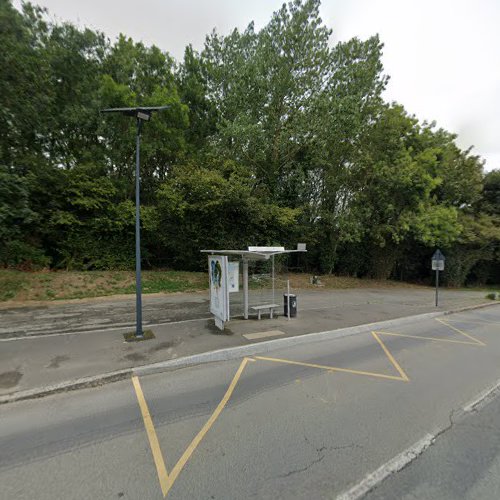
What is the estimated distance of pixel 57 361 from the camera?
5.25m

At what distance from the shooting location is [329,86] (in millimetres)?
16547

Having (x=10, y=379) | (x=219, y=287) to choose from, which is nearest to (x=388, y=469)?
(x=219, y=287)

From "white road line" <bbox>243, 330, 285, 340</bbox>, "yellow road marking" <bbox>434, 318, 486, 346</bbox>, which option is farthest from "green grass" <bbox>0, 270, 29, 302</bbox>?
"yellow road marking" <bbox>434, 318, 486, 346</bbox>

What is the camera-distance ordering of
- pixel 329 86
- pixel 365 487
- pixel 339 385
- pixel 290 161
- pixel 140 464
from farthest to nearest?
1. pixel 290 161
2. pixel 329 86
3. pixel 339 385
4. pixel 140 464
5. pixel 365 487

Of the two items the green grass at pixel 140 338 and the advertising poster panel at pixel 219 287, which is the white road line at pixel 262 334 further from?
the green grass at pixel 140 338

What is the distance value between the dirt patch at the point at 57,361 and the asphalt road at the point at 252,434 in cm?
114

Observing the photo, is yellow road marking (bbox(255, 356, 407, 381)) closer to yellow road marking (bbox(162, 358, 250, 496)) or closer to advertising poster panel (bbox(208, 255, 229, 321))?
yellow road marking (bbox(162, 358, 250, 496))

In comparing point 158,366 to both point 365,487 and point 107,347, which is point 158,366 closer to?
point 107,347

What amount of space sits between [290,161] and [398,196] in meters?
8.30

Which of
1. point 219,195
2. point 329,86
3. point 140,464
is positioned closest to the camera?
point 140,464

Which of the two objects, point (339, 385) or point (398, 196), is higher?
point (398, 196)

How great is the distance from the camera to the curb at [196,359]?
418 centimetres

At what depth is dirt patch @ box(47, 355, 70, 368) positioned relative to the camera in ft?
16.6

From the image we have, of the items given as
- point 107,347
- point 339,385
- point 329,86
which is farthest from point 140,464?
point 329,86
